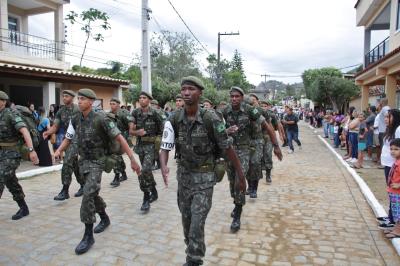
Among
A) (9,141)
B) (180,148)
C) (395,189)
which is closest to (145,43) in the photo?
(9,141)

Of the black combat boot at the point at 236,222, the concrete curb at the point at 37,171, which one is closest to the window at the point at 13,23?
the concrete curb at the point at 37,171

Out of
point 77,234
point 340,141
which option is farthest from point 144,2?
point 77,234

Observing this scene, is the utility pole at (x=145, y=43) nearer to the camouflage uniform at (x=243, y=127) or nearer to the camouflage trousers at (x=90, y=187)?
the camouflage uniform at (x=243, y=127)

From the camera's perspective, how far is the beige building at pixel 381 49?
1359 cm

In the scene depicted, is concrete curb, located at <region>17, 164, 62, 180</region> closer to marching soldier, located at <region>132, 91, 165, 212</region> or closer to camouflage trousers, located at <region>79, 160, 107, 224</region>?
marching soldier, located at <region>132, 91, 165, 212</region>

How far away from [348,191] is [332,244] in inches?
133

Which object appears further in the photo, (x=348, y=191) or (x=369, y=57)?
(x=369, y=57)

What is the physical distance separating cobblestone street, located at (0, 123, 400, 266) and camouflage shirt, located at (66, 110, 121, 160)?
1.16m

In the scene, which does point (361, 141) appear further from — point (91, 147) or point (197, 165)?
point (91, 147)

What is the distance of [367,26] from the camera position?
21656mm

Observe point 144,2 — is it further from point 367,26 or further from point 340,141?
point 367,26

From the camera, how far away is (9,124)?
522 cm

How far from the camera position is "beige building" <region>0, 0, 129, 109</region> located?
14.6m

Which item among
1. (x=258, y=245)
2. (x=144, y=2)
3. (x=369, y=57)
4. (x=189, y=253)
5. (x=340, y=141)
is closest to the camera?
(x=189, y=253)
